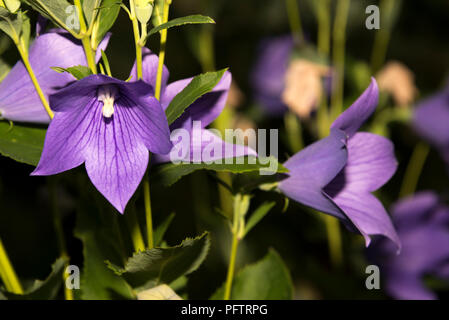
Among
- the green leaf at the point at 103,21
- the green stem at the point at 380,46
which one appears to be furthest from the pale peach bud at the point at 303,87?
the green leaf at the point at 103,21

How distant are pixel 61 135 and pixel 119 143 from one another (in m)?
0.05

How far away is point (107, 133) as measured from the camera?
479 millimetres

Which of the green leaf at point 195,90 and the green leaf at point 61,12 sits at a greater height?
the green leaf at point 61,12

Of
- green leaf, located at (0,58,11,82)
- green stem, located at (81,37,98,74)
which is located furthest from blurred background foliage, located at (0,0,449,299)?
green stem, located at (81,37,98,74)

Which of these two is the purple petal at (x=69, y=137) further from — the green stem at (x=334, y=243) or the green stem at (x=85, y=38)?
the green stem at (x=334, y=243)

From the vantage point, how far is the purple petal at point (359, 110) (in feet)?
1.65

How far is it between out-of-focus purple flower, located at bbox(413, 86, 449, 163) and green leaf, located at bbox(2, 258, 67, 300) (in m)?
0.84

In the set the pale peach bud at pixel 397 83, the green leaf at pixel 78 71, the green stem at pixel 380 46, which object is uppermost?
the green stem at pixel 380 46

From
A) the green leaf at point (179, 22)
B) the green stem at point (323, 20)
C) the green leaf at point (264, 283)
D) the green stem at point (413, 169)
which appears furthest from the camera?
the green stem at point (413, 169)

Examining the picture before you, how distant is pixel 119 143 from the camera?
467mm

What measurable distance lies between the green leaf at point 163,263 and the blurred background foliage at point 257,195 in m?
0.07

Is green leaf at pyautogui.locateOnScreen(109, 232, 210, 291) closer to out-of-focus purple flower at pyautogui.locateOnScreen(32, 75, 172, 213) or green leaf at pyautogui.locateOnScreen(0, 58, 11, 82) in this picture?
out-of-focus purple flower at pyautogui.locateOnScreen(32, 75, 172, 213)
